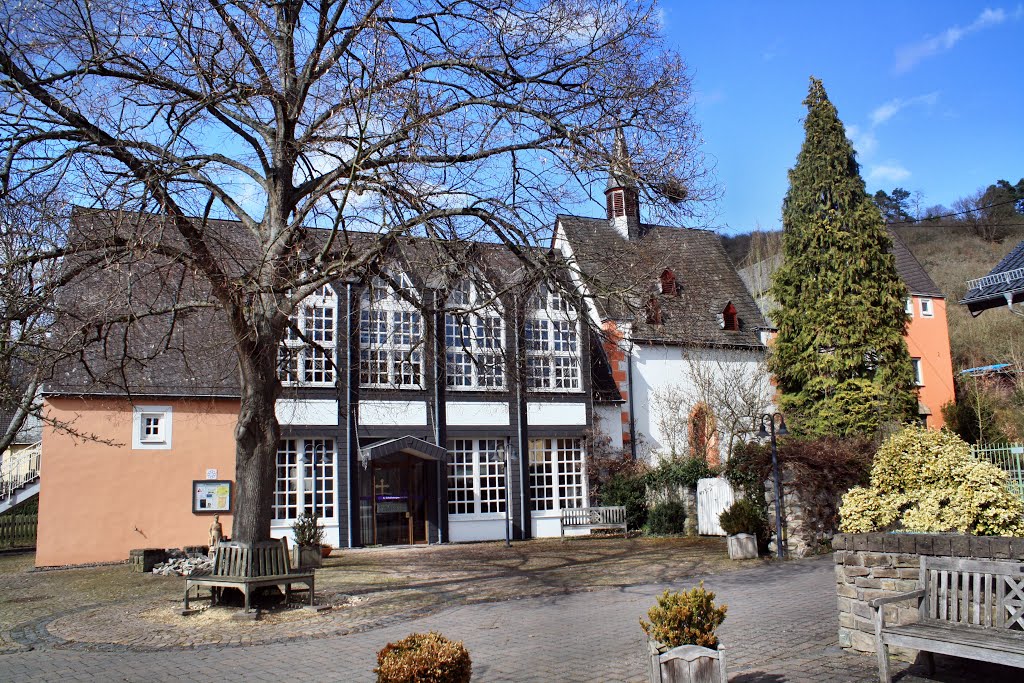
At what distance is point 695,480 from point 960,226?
50.7 meters

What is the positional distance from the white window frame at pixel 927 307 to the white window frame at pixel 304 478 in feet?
87.1

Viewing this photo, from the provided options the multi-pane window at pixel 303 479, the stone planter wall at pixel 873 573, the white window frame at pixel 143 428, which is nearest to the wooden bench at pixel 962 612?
the stone planter wall at pixel 873 573

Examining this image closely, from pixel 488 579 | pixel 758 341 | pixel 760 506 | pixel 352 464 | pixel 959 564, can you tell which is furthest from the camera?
pixel 758 341

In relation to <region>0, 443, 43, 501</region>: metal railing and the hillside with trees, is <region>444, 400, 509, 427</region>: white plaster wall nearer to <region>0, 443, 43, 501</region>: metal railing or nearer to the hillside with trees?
<region>0, 443, 43, 501</region>: metal railing

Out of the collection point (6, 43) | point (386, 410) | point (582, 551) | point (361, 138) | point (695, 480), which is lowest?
point (582, 551)

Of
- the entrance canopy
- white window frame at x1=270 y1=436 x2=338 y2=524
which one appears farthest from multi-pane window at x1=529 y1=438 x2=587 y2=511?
white window frame at x1=270 y1=436 x2=338 y2=524

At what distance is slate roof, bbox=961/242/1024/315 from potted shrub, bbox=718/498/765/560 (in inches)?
231

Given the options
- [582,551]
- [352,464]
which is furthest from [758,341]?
[352,464]

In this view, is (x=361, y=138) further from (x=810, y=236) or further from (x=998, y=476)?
(x=810, y=236)

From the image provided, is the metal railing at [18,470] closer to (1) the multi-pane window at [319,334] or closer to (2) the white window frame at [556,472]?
(1) the multi-pane window at [319,334]

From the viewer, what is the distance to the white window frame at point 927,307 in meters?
37.2

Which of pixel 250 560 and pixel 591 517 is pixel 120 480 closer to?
pixel 250 560

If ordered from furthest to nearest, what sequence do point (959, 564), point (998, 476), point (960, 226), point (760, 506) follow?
1. point (960, 226)
2. point (760, 506)
3. point (998, 476)
4. point (959, 564)

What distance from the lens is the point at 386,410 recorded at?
2430 cm
